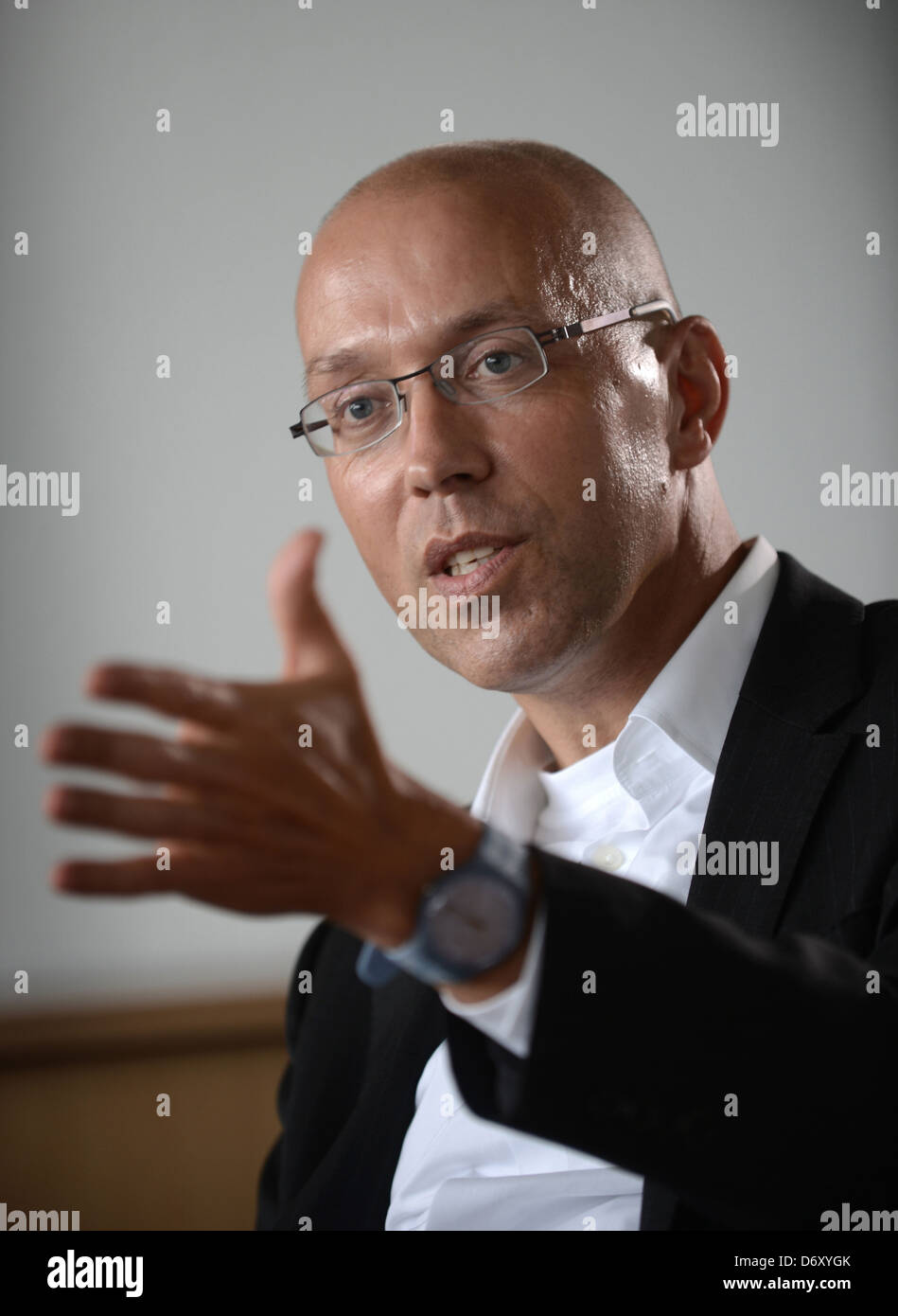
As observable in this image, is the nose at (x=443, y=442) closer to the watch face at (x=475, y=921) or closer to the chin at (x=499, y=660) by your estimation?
the chin at (x=499, y=660)

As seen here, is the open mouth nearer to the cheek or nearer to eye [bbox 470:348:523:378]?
the cheek

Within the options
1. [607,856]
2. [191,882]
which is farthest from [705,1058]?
[607,856]

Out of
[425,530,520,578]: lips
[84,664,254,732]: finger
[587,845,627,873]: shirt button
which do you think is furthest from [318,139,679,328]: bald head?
[84,664,254,732]: finger

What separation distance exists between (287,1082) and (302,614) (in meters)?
1.39

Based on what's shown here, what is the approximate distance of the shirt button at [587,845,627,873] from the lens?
55.3 inches

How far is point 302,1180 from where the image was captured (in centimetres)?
164

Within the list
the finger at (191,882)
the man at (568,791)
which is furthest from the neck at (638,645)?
the finger at (191,882)

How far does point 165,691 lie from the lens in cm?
60

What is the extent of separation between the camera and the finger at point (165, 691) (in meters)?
0.59

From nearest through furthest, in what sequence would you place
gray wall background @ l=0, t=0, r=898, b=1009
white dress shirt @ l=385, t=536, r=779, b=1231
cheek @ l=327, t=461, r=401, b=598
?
white dress shirt @ l=385, t=536, r=779, b=1231 < cheek @ l=327, t=461, r=401, b=598 < gray wall background @ l=0, t=0, r=898, b=1009

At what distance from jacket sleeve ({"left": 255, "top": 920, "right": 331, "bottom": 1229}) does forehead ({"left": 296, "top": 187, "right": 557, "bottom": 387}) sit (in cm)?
89

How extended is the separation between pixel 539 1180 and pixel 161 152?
219 centimetres

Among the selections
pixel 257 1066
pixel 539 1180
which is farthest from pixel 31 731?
pixel 539 1180
